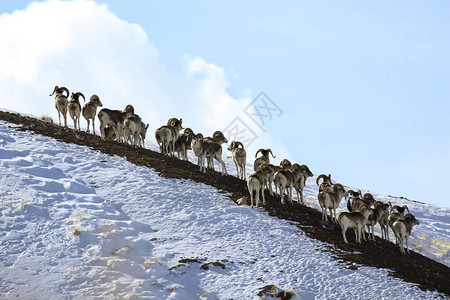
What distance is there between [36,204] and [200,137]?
1132 centimetres

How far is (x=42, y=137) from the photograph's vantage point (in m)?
24.8

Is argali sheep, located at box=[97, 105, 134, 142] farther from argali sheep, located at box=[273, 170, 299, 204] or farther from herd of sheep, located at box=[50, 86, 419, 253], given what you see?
argali sheep, located at box=[273, 170, 299, 204]

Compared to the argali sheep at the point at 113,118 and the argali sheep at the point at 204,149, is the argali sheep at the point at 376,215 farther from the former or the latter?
the argali sheep at the point at 113,118

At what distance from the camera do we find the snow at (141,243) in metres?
13.6

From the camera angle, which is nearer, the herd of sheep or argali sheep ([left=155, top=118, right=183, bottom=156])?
the herd of sheep

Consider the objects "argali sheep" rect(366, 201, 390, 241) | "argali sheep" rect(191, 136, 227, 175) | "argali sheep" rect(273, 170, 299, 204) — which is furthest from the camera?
"argali sheep" rect(191, 136, 227, 175)

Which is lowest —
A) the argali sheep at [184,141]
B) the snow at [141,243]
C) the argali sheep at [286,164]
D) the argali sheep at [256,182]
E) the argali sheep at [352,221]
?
the snow at [141,243]

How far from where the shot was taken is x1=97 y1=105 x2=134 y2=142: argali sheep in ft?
86.3

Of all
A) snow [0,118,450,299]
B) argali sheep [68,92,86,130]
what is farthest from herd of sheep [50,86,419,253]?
snow [0,118,450,299]

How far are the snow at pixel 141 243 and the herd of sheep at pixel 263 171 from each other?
2353 mm

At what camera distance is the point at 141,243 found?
627 inches

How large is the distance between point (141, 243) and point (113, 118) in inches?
476

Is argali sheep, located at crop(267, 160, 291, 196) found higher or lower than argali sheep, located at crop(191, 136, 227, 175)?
lower

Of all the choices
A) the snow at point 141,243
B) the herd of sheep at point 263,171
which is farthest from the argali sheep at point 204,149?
the snow at point 141,243
